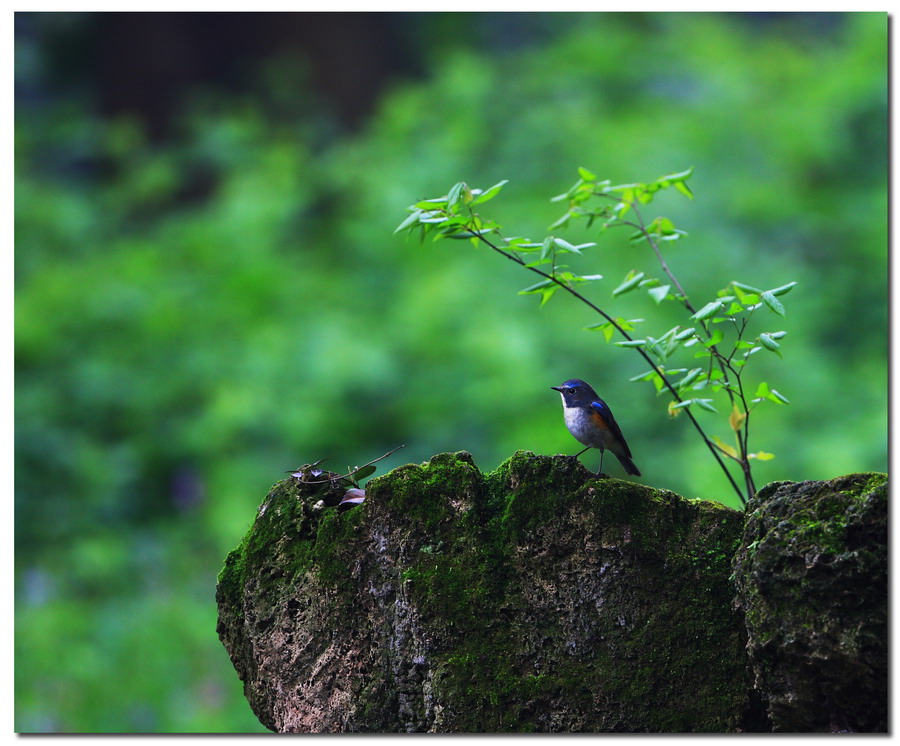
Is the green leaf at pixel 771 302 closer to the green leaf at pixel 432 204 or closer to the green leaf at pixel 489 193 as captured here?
the green leaf at pixel 489 193

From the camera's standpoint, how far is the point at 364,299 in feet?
18.9

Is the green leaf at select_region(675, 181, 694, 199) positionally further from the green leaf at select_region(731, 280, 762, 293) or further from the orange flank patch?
the orange flank patch

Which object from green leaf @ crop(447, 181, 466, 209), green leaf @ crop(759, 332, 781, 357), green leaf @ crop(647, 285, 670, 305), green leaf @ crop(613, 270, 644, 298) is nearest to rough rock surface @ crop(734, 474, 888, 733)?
green leaf @ crop(759, 332, 781, 357)

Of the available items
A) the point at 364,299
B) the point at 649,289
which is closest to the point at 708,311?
the point at 649,289

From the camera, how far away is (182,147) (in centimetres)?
707

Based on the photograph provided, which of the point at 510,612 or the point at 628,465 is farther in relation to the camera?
the point at 628,465

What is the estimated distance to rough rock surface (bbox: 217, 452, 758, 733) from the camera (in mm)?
1743

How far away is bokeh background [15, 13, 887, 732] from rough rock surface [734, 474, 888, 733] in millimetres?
2676

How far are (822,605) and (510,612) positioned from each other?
1.90 ft

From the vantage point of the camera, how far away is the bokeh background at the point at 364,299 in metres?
4.88

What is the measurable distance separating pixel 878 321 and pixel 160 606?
4523 mm

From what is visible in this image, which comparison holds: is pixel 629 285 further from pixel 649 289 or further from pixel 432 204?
pixel 432 204

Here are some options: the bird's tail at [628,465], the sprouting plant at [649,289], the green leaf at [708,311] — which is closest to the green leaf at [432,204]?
the sprouting plant at [649,289]

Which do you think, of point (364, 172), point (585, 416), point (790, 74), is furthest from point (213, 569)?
point (790, 74)
